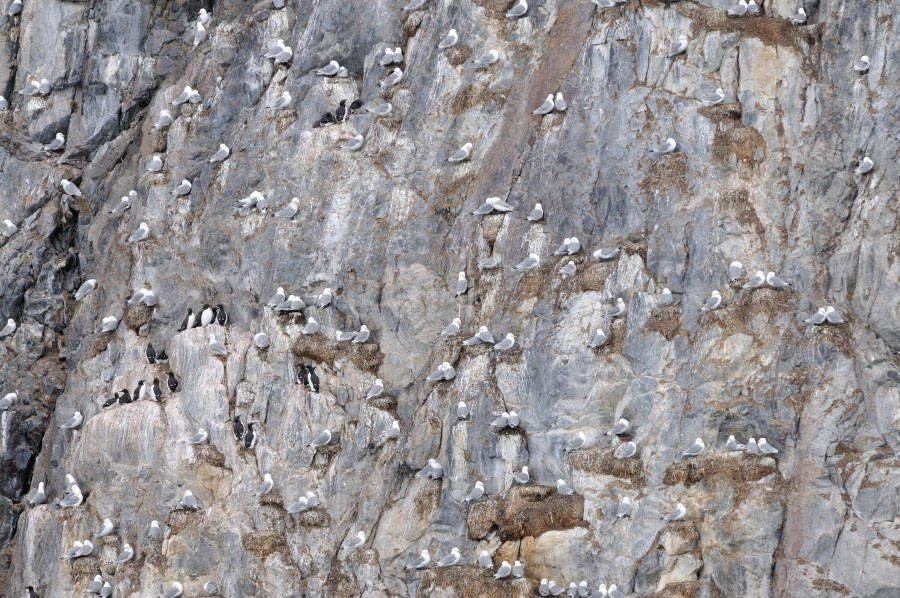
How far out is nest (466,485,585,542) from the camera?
3378 centimetres

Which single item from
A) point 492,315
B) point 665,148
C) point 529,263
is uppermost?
point 665,148

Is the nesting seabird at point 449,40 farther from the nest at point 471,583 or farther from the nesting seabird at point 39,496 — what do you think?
the nesting seabird at point 39,496

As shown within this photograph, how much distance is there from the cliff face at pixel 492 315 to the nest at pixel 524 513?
0.23ft

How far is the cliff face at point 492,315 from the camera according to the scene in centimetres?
3300

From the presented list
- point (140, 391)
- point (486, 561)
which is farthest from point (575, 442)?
point (140, 391)

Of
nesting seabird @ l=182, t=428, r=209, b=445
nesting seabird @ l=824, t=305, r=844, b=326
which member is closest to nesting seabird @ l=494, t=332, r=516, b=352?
nesting seabird @ l=824, t=305, r=844, b=326

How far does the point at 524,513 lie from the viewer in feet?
112

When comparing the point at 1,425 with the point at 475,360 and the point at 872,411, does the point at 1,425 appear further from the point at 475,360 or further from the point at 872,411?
the point at 872,411

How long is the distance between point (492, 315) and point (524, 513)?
504 cm

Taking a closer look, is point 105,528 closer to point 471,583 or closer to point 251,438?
point 251,438

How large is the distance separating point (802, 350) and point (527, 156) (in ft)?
28.4

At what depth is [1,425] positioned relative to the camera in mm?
43094

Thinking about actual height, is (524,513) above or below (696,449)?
below

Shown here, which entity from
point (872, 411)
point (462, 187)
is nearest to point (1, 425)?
point (462, 187)
